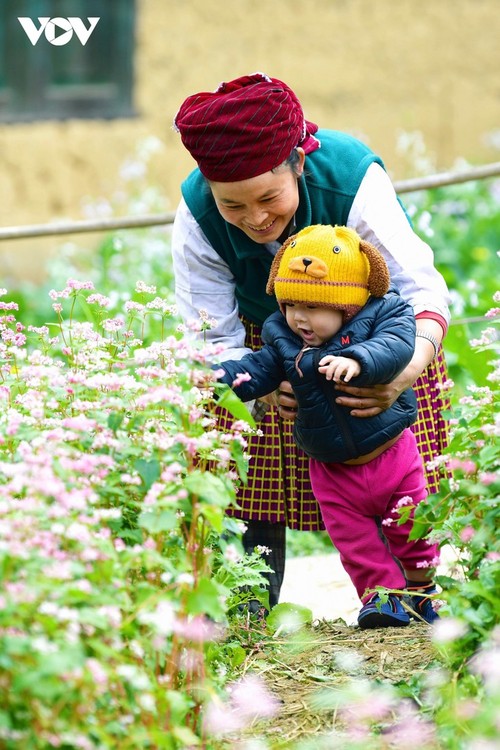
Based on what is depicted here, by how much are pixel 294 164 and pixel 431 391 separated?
746 mm

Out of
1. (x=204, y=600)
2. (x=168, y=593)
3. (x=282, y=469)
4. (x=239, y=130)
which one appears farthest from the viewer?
(x=282, y=469)

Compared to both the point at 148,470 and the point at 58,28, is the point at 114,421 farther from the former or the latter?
the point at 58,28

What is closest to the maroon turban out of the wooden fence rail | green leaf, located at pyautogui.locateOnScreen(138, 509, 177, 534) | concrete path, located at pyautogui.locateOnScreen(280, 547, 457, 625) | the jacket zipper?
the jacket zipper

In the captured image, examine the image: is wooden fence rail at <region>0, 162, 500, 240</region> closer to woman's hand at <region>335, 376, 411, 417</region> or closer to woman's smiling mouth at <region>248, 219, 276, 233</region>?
woman's smiling mouth at <region>248, 219, 276, 233</region>

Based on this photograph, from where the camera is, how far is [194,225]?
9.65ft

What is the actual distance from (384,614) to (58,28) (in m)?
5.44

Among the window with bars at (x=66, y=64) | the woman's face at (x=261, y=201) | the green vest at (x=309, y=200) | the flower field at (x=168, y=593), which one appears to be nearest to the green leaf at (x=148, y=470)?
the flower field at (x=168, y=593)

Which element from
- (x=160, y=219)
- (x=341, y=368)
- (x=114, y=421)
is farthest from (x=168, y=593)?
(x=160, y=219)

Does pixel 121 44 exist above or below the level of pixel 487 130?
above

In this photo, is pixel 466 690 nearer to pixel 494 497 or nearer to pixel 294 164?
pixel 494 497

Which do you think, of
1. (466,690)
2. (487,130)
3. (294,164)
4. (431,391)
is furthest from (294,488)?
(487,130)

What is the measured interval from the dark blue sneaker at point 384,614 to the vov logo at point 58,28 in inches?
196

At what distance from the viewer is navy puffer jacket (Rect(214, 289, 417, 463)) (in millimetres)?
2492

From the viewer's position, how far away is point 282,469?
10.3 feet
